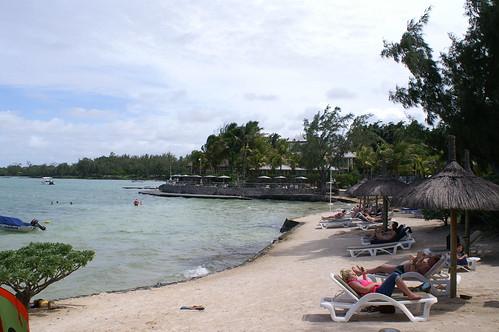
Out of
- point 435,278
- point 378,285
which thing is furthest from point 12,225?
point 378,285

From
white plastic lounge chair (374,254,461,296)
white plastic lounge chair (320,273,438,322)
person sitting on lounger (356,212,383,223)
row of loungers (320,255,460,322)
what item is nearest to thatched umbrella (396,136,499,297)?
white plastic lounge chair (374,254,461,296)

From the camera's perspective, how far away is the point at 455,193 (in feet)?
24.4

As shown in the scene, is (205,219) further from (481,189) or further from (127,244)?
(481,189)

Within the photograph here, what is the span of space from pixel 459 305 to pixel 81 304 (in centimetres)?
634

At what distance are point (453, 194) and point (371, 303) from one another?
2174 millimetres

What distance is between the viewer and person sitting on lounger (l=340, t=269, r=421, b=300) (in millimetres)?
6449

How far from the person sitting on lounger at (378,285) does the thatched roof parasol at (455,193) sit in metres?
1.48

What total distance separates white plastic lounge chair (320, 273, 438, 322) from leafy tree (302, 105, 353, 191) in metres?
55.3

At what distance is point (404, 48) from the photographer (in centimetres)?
1597

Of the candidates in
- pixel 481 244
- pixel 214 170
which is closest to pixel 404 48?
pixel 481 244

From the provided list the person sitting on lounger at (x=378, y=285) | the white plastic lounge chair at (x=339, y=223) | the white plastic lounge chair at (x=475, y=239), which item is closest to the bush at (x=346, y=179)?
the white plastic lounge chair at (x=339, y=223)

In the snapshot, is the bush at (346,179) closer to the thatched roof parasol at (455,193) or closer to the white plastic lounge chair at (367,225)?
the white plastic lounge chair at (367,225)

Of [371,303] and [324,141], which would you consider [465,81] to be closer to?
[371,303]

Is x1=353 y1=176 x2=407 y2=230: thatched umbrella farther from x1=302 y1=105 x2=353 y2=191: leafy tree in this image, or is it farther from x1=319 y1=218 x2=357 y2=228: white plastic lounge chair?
x1=302 y1=105 x2=353 y2=191: leafy tree
